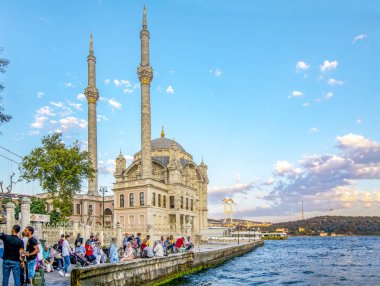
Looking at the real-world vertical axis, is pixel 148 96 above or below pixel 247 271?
above

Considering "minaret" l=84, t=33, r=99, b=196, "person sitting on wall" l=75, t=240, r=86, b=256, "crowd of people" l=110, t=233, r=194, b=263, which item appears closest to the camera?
"person sitting on wall" l=75, t=240, r=86, b=256

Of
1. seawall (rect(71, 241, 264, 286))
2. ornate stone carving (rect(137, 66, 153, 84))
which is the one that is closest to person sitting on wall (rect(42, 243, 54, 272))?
seawall (rect(71, 241, 264, 286))

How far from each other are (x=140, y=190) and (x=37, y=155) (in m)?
14.4

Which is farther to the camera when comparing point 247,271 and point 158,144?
point 158,144

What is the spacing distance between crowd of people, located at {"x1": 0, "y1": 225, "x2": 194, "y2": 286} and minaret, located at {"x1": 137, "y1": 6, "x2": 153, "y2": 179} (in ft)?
71.7

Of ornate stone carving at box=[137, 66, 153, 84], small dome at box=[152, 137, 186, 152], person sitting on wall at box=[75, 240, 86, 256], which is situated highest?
ornate stone carving at box=[137, 66, 153, 84]

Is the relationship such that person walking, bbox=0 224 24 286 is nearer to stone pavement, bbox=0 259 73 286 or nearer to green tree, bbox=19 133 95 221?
stone pavement, bbox=0 259 73 286

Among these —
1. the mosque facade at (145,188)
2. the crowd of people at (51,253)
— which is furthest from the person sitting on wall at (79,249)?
the mosque facade at (145,188)

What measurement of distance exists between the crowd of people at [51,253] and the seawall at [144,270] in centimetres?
94

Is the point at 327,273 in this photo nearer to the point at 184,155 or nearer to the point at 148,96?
the point at 148,96

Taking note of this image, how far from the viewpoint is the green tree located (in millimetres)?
36812

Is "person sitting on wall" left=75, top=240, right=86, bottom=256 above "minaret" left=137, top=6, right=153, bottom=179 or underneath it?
underneath

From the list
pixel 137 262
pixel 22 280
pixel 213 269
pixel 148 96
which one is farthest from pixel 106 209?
pixel 22 280

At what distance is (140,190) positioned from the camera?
159ft
